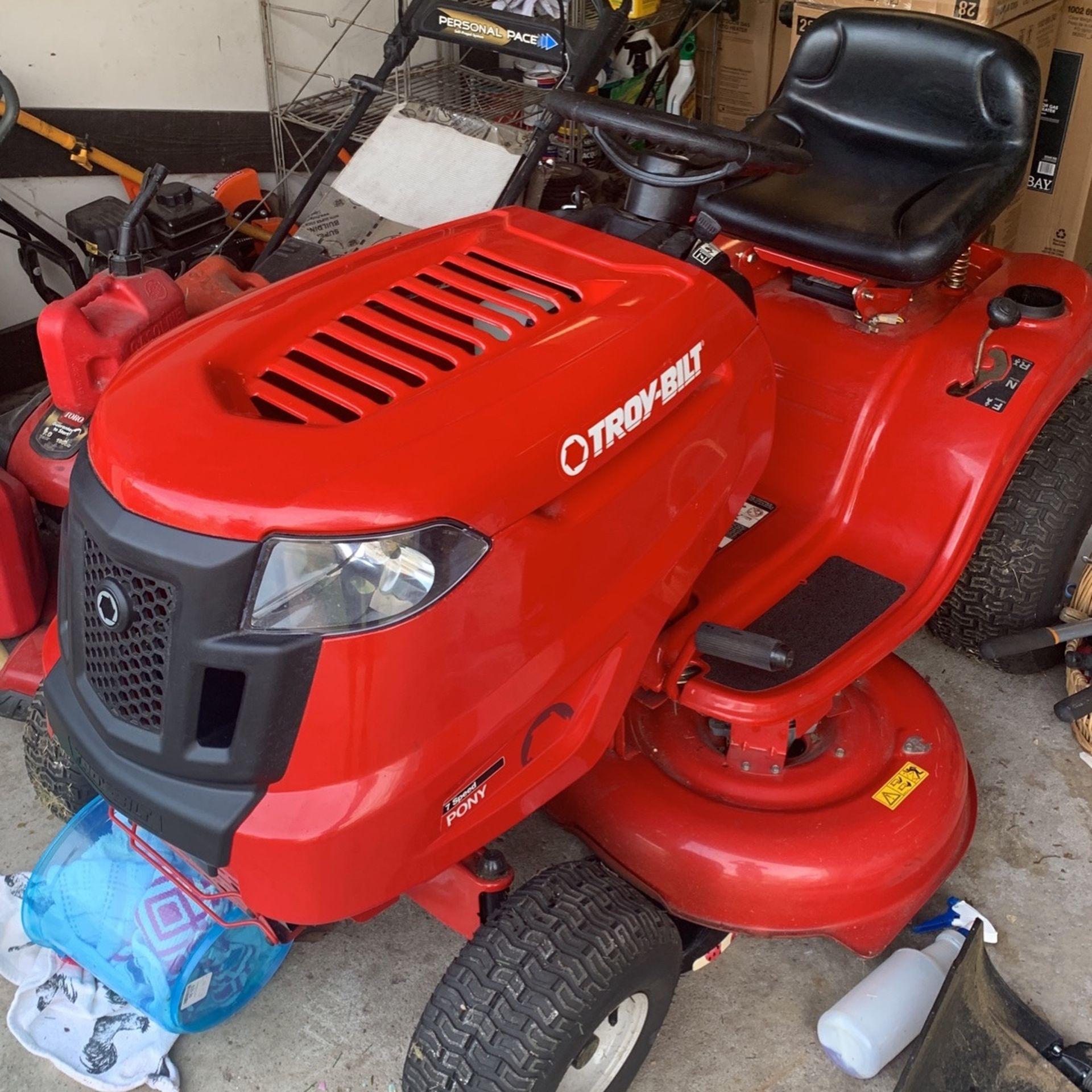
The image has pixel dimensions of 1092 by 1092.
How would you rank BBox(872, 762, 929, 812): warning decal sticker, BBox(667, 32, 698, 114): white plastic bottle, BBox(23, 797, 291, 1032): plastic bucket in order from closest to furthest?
BBox(23, 797, 291, 1032): plastic bucket → BBox(872, 762, 929, 812): warning decal sticker → BBox(667, 32, 698, 114): white plastic bottle

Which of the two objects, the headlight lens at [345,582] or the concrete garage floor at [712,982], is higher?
the headlight lens at [345,582]

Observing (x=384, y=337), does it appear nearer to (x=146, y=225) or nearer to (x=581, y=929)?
(x=581, y=929)

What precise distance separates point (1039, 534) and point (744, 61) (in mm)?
2154

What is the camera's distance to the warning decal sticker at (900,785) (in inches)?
65.2

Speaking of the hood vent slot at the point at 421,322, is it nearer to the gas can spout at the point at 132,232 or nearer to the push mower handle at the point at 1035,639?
the gas can spout at the point at 132,232

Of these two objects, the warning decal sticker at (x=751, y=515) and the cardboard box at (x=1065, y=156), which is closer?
the warning decal sticker at (x=751, y=515)

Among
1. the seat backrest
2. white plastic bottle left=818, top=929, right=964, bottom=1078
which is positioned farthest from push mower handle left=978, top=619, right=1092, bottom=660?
the seat backrest

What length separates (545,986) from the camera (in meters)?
1.32

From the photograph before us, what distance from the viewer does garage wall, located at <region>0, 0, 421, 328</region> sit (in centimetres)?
290

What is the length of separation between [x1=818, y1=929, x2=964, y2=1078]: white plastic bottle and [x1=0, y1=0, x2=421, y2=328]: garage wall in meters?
2.51

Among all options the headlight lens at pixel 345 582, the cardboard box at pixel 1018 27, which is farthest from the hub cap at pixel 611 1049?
the cardboard box at pixel 1018 27

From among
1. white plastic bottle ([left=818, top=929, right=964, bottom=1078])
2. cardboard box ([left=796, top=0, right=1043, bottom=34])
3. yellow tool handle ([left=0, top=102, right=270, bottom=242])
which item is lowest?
white plastic bottle ([left=818, top=929, right=964, bottom=1078])

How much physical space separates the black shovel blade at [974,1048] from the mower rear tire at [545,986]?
32 cm

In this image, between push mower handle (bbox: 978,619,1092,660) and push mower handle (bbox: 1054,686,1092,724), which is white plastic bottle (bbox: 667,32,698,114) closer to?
push mower handle (bbox: 978,619,1092,660)
